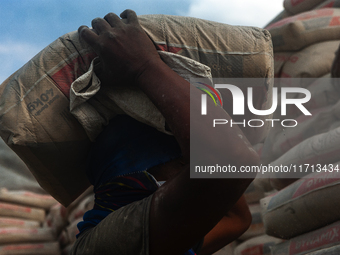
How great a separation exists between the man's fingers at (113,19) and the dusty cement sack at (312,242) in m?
0.78

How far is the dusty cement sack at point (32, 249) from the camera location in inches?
61.2

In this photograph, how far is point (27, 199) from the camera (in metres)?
1.75

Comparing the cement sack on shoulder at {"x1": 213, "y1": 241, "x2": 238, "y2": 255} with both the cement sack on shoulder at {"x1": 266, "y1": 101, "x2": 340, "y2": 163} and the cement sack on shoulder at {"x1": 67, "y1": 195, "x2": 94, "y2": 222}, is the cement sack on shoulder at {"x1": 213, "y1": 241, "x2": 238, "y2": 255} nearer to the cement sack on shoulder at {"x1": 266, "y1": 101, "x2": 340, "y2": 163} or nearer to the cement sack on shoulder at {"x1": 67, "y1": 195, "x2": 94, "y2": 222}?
the cement sack on shoulder at {"x1": 266, "y1": 101, "x2": 340, "y2": 163}

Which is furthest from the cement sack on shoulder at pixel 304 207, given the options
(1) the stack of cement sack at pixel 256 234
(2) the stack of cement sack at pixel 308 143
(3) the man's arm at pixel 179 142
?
(3) the man's arm at pixel 179 142

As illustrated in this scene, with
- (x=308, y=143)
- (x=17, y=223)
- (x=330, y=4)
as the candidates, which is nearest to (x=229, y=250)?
(x=308, y=143)

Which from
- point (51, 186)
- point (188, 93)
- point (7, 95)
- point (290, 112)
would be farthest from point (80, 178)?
point (290, 112)

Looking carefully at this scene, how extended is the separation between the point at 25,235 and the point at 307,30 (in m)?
1.91

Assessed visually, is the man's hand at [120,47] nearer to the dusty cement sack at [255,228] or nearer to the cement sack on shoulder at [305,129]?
the cement sack on shoulder at [305,129]

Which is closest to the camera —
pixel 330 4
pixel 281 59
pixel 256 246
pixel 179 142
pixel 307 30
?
pixel 179 142

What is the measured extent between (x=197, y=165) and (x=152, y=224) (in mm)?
127

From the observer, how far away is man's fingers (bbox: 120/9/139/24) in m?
0.64

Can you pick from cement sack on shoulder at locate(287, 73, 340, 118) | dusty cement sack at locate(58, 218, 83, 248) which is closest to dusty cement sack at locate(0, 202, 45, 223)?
dusty cement sack at locate(58, 218, 83, 248)

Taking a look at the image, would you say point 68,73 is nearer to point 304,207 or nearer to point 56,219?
point 304,207

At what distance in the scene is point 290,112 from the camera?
202cm
